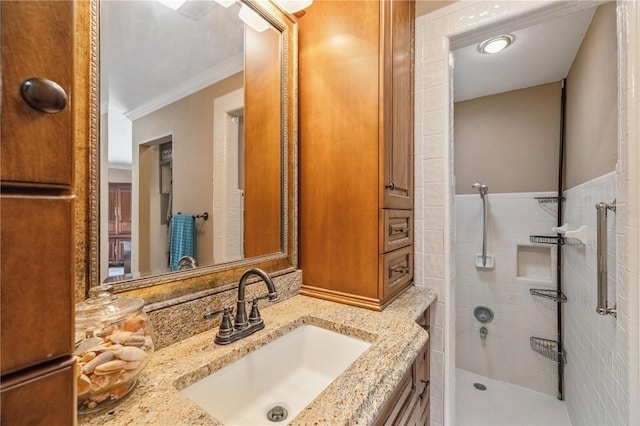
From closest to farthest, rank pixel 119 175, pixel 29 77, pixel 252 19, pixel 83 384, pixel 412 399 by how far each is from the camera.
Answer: pixel 29 77, pixel 83 384, pixel 119 175, pixel 412 399, pixel 252 19

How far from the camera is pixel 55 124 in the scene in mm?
254

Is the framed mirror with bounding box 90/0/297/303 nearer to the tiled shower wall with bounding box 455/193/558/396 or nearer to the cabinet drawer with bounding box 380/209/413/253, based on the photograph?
the cabinet drawer with bounding box 380/209/413/253

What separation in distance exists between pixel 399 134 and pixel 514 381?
2.24 m

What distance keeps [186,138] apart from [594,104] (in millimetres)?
2012

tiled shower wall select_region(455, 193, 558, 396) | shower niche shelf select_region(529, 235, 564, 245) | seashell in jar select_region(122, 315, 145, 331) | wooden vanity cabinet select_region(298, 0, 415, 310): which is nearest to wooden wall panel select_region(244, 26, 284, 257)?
wooden vanity cabinet select_region(298, 0, 415, 310)

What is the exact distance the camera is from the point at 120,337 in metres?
0.51

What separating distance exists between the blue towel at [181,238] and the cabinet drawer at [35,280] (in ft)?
1.87

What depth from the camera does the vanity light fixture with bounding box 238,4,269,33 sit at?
102 cm

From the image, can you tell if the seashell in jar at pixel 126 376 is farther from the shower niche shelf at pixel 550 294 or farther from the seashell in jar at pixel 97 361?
the shower niche shelf at pixel 550 294

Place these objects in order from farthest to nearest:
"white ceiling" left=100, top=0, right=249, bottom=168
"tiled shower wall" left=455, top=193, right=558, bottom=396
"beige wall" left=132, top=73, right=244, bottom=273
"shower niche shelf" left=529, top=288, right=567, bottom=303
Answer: "tiled shower wall" left=455, top=193, right=558, bottom=396, "shower niche shelf" left=529, top=288, right=567, bottom=303, "beige wall" left=132, top=73, right=244, bottom=273, "white ceiling" left=100, top=0, right=249, bottom=168

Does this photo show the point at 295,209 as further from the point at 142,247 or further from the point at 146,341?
the point at 146,341

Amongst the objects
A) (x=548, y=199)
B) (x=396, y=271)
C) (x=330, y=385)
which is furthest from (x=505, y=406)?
(x=330, y=385)

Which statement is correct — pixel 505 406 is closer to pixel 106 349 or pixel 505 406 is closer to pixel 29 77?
pixel 106 349

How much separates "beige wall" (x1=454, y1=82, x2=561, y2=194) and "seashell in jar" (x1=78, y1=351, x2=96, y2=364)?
8.40ft
